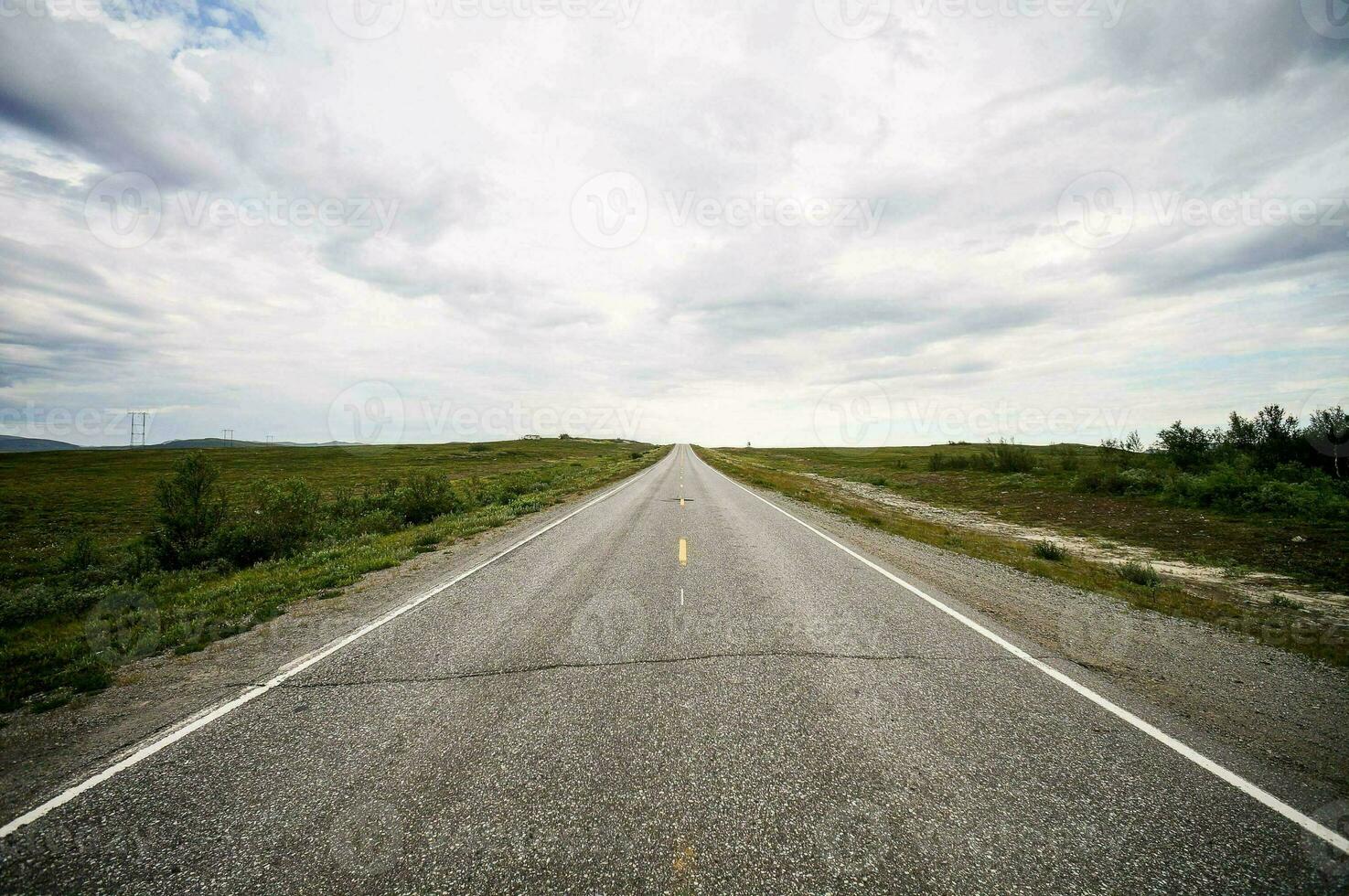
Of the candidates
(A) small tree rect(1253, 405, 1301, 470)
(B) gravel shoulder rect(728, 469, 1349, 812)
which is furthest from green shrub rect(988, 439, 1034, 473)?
(B) gravel shoulder rect(728, 469, 1349, 812)

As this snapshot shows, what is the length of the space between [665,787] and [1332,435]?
96.4ft

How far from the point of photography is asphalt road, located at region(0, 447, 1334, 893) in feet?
8.41

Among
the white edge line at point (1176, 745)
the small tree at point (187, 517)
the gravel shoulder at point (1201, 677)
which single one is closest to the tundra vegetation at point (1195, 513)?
the gravel shoulder at point (1201, 677)

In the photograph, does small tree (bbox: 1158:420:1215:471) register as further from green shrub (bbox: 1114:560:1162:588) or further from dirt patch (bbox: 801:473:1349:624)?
green shrub (bbox: 1114:560:1162:588)

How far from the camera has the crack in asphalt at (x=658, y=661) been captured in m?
4.72

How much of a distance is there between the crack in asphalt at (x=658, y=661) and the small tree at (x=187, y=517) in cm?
1082

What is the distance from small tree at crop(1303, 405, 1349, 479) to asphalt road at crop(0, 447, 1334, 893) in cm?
2376

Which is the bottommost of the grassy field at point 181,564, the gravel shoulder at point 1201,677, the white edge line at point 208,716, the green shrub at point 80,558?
the green shrub at point 80,558

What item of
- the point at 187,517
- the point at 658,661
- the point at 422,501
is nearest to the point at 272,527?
the point at 187,517

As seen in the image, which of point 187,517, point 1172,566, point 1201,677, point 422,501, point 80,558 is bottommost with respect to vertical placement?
point 80,558

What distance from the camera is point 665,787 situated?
3.17 m

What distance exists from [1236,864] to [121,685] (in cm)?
894

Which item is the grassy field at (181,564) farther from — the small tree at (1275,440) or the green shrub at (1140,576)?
the small tree at (1275,440)

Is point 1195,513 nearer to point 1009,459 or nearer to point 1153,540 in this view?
point 1153,540
